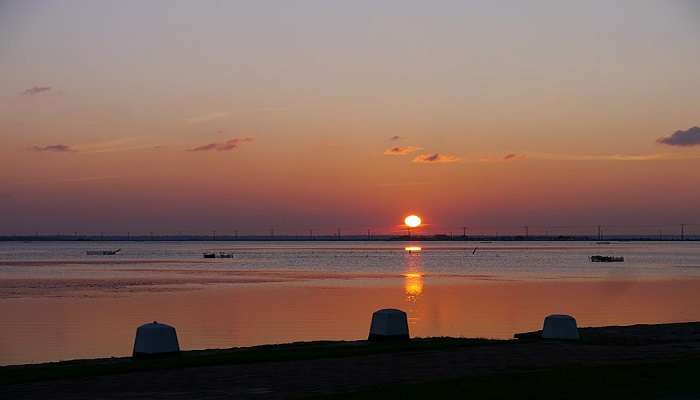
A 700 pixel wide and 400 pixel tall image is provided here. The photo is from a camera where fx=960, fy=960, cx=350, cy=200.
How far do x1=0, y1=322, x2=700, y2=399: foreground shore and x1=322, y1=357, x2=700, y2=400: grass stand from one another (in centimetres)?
2

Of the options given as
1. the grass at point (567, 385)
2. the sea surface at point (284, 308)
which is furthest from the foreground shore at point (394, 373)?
the sea surface at point (284, 308)

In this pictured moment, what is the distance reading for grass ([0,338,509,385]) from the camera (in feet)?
56.7

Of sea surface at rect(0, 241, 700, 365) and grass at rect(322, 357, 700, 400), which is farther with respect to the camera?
sea surface at rect(0, 241, 700, 365)

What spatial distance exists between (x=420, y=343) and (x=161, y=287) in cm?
6462

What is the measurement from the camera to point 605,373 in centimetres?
1634

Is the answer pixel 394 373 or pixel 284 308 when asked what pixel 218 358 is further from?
pixel 284 308

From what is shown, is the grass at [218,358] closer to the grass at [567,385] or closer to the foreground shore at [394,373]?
the foreground shore at [394,373]

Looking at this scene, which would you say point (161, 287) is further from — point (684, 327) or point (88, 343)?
point (684, 327)

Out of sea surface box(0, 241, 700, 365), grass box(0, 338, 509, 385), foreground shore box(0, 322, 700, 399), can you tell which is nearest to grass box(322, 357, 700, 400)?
foreground shore box(0, 322, 700, 399)

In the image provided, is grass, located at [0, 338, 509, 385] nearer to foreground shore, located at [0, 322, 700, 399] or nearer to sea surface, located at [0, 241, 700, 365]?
foreground shore, located at [0, 322, 700, 399]

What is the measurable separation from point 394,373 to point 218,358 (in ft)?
13.8

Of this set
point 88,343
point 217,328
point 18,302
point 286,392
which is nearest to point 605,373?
point 286,392

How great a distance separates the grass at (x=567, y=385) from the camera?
14.1 meters

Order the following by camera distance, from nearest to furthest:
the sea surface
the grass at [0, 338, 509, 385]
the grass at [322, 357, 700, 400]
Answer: the grass at [322, 357, 700, 400]
the grass at [0, 338, 509, 385]
the sea surface
